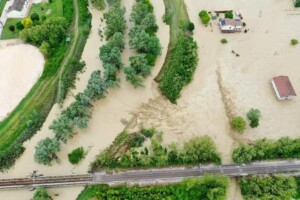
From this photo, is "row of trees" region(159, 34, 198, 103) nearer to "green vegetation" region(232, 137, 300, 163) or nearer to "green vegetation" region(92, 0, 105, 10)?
"green vegetation" region(232, 137, 300, 163)

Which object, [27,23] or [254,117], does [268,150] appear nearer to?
[254,117]

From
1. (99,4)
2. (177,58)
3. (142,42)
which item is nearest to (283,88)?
(177,58)

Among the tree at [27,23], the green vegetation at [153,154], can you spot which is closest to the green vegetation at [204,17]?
the green vegetation at [153,154]

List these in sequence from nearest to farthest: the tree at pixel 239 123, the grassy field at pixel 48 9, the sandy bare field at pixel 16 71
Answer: the tree at pixel 239 123, the sandy bare field at pixel 16 71, the grassy field at pixel 48 9

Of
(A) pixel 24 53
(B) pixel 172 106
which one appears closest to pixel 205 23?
(B) pixel 172 106

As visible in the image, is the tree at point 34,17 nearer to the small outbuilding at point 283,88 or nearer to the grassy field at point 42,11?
the grassy field at point 42,11

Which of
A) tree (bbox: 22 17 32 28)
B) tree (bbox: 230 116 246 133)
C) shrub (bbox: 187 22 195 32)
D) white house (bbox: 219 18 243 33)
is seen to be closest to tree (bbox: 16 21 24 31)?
tree (bbox: 22 17 32 28)
